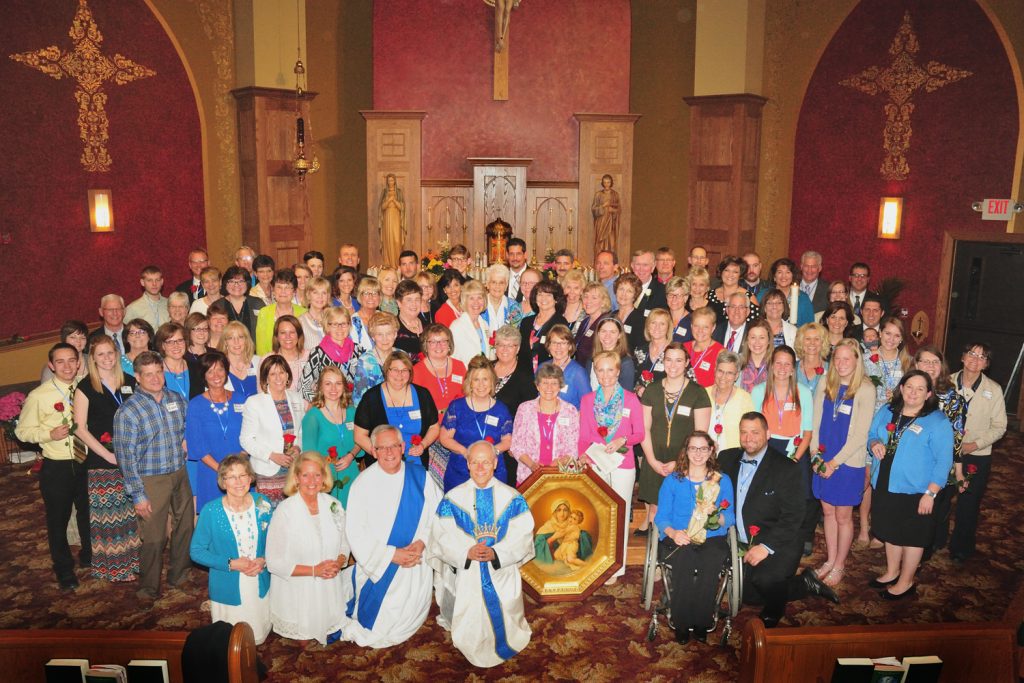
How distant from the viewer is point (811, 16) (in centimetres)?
1230

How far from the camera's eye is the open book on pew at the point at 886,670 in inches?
→ 150

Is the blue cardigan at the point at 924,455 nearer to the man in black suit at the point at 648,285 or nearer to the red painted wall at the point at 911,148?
the man in black suit at the point at 648,285

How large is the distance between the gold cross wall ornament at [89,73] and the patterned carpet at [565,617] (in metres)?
5.48

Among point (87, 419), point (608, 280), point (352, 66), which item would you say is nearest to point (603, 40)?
point (352, 66)

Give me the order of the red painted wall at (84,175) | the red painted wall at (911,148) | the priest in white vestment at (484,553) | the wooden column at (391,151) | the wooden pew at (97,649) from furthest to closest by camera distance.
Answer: the wooden column at (391,151)
the red painted wall at (911,148)
the red painted wall at (84,175)
the priest in white vestment at (484,553)
the wooden pew at (97,649)

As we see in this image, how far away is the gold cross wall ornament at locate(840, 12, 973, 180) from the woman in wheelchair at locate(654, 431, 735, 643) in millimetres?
8009

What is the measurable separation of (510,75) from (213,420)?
10.8m

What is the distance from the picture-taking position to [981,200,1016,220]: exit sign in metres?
10.1

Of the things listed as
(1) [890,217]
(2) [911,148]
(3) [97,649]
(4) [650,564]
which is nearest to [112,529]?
(3) [97,649]

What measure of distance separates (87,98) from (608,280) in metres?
7.25

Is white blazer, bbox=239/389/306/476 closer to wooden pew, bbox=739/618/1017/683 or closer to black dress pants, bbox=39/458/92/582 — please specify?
black dress pants, bbox=39/458/92/582

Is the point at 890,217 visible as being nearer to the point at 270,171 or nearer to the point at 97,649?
the point at 270,171

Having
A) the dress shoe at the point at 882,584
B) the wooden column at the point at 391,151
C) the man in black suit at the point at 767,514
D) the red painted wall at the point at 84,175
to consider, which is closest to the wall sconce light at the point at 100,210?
the red painted wall at the point at 84,175

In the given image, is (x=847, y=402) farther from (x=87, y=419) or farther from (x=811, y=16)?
(x=811, y=16)
